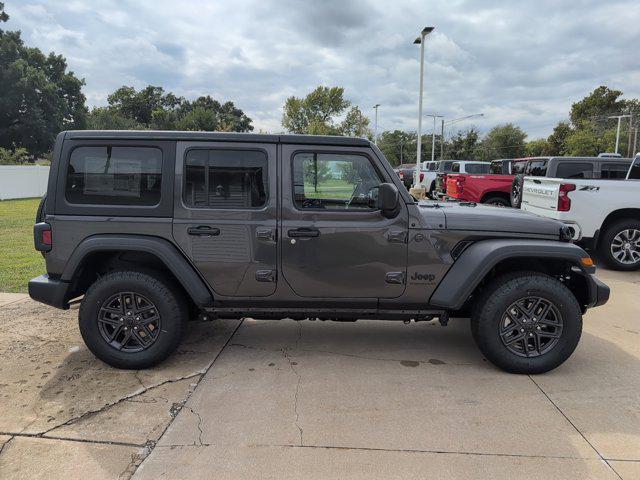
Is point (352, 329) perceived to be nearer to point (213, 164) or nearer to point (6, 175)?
point (213, 164)

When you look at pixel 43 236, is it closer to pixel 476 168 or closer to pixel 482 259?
pixel 482 259

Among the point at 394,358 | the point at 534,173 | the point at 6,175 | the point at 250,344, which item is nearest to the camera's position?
the point at 394,358

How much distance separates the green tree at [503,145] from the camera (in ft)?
218

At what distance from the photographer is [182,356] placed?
4.04m

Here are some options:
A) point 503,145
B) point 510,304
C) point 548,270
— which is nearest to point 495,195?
point 548,270

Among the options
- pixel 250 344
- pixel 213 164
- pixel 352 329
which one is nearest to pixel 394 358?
pixel 352 329

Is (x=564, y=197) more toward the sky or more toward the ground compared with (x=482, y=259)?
more toward the sky

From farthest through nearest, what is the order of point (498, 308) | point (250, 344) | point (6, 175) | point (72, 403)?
point (6, 175) → point (250, 344) → point (498, 308) → point (72, 403)

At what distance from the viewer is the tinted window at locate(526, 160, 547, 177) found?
9.08m

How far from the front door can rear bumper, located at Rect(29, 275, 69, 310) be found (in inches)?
68.1

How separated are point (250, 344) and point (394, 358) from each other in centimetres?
132

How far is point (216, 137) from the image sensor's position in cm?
363

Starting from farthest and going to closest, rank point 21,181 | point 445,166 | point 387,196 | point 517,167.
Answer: point 445,166, point 21,181, point 517,167, point 387,196

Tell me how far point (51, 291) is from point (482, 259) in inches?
131
